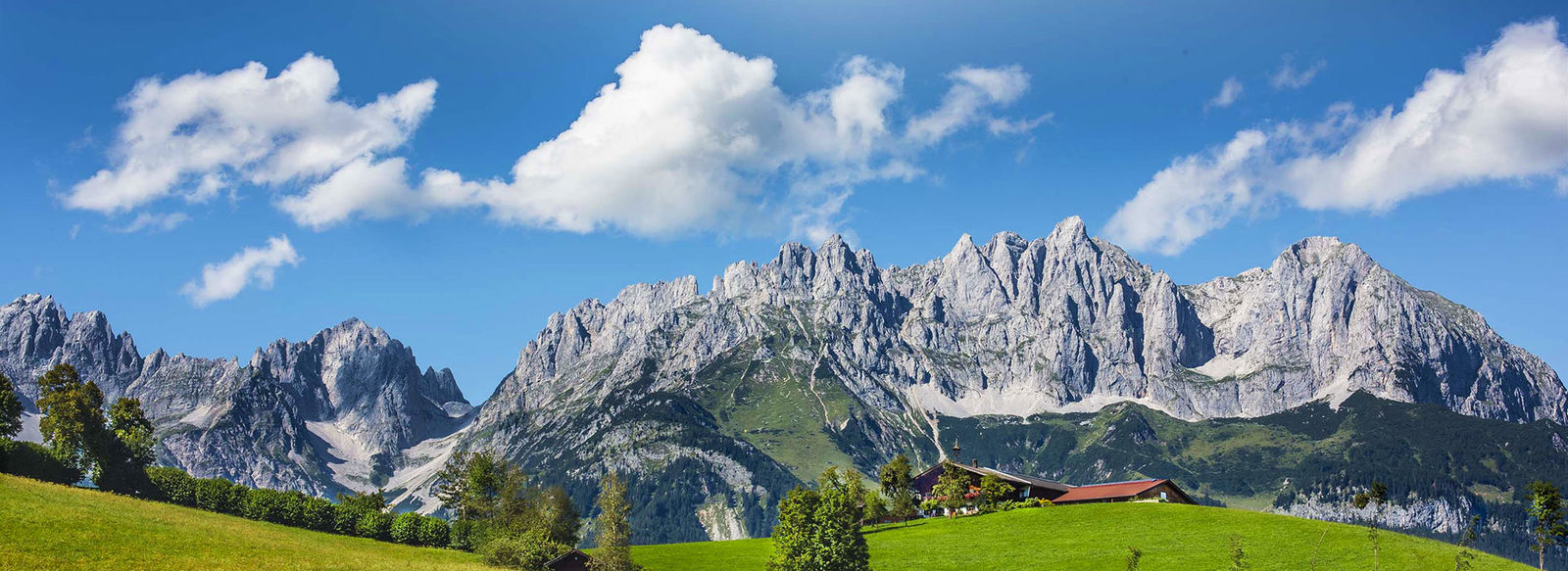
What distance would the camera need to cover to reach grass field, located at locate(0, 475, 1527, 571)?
7912 cm

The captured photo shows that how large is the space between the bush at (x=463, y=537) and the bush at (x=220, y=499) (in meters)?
24.8

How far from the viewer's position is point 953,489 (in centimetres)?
15000

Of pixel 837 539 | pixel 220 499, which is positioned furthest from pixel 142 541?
pixel 837 539

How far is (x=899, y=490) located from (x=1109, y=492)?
101 ft

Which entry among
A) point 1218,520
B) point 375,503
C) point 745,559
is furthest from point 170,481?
point 1218,520

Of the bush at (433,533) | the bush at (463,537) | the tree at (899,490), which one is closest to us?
the bush at (433,533)

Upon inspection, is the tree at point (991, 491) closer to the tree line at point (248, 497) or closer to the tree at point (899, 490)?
the tree at point (899, 490)

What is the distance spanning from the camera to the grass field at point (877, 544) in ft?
260

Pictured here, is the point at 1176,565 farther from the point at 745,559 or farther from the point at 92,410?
the point at 92,410

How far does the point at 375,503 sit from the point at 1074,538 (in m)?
95.1

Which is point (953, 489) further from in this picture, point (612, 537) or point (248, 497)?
point (248, 497)

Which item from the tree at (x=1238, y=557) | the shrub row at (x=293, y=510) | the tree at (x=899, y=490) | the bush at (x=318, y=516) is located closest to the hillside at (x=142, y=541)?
the bush at (x=318, y=516)

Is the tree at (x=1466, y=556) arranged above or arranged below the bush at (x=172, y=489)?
below

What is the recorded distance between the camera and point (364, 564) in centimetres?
9044
